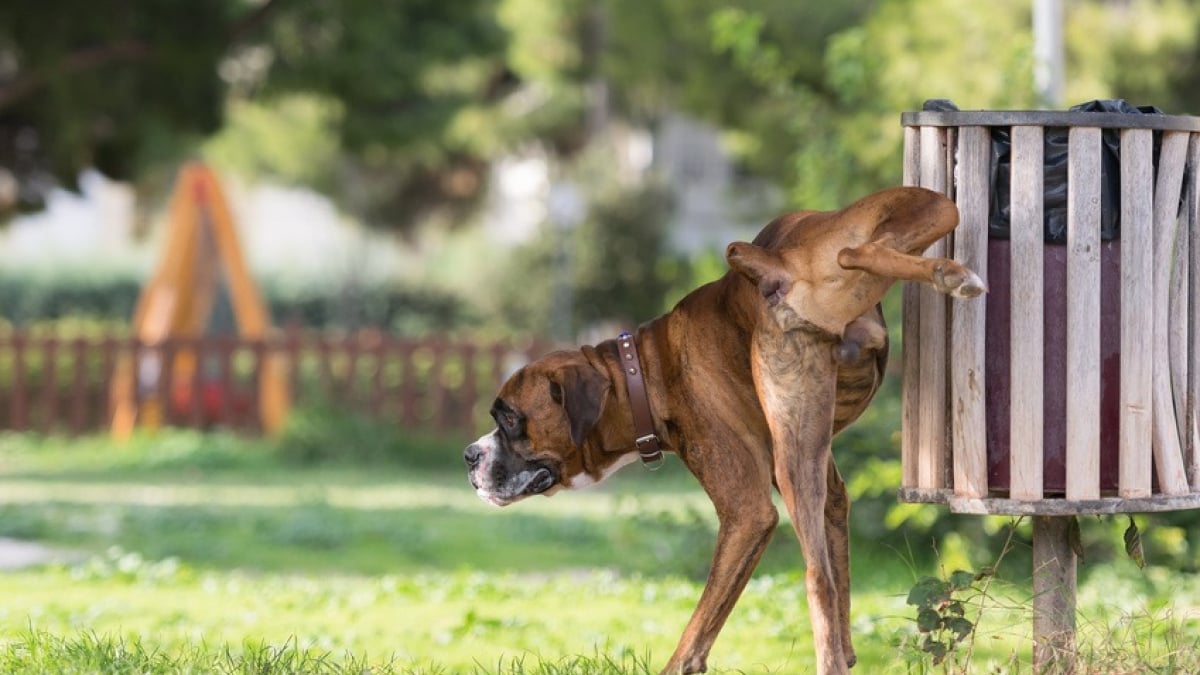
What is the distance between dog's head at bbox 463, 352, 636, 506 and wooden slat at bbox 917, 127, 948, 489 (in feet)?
2.81

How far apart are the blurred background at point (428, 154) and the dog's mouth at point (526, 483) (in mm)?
2905

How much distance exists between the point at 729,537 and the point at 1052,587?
3.35ft

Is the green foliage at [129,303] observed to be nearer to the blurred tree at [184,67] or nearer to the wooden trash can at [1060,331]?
the blurred tree at [184,67]

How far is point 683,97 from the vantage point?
77.1 ft

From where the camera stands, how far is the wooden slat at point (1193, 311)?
4836 mm

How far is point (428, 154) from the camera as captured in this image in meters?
33.9

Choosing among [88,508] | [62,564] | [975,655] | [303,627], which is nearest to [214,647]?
[303,627]

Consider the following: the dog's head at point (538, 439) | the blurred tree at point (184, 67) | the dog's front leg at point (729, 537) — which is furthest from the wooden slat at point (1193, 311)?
the blurred tree at point (184, 67)

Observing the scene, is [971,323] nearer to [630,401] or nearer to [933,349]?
[933,349]

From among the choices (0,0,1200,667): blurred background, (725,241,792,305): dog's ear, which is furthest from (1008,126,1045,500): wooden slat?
(0,0,1200,667): blurred background

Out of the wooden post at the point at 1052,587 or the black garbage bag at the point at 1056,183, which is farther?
the wooden post at the point at 1052,587

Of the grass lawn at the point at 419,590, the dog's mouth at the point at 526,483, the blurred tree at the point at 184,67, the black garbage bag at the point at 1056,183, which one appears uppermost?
the blurred tree at the point at 184,67

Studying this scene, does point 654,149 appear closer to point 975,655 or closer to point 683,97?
point 683,97

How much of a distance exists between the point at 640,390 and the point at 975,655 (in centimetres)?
187
